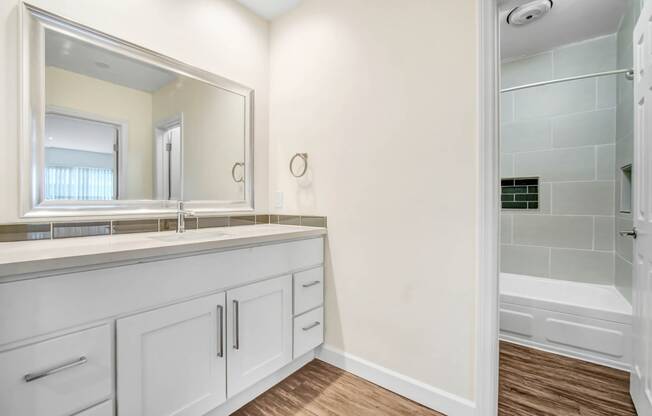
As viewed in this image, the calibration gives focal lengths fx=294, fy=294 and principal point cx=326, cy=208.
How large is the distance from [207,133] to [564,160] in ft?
9.91

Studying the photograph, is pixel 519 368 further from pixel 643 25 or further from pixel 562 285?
pixel 643 25

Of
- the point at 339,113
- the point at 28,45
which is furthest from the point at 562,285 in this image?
the point at 28,45

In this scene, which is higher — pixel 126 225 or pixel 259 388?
pixel 126 225

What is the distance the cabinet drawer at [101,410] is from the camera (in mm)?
939

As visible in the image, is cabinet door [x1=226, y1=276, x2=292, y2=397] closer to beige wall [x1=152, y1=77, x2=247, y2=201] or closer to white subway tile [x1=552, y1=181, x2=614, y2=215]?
beige wall [x1=152, y1=77, x2=247, y2=201]

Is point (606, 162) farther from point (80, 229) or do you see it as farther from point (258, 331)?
point (80, 229)

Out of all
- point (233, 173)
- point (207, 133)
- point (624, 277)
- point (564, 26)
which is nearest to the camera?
point (207, 133)

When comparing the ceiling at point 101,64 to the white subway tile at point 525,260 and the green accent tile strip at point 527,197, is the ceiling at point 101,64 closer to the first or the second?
the green accent tile strip at point 527,197

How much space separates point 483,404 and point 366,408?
0.55 metres

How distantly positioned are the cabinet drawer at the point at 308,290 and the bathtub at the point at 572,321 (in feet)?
4.69

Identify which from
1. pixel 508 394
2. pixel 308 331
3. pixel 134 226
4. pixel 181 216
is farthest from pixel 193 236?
pixel 508 394

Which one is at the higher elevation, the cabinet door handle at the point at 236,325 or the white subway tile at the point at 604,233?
the white subway tile at the point at 604,233

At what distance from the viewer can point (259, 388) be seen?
1.59 m

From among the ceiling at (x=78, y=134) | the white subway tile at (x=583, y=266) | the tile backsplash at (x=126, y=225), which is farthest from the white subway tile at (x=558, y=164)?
the ceiling at (x=78, y=134)
